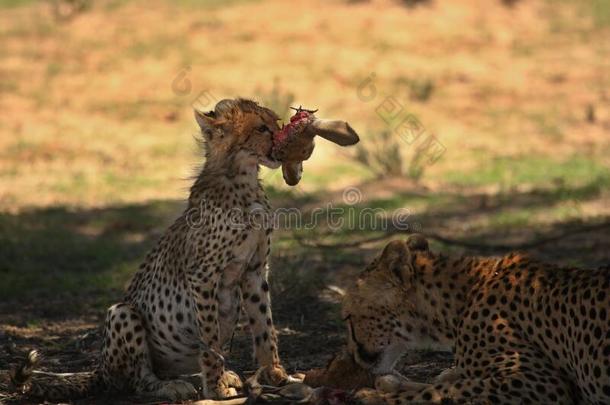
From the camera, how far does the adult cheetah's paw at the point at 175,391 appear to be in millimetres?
5820

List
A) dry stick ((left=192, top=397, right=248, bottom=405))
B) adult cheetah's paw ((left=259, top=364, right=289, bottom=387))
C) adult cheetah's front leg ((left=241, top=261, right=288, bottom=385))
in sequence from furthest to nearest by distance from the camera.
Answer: adult cheetah's front leg ((left=241, top=261, right=288, bottom=385))
adult cheetah's paw ((left=259, top=364, right=289, bottom=387))
dry stick ((left=192, top=397, right=248, bottom=405))

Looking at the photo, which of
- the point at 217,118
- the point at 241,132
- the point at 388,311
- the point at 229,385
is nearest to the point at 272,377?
the point at 229,385

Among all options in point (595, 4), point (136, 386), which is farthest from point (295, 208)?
point (595, 4)

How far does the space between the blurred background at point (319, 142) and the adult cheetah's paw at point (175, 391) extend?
3.13ft

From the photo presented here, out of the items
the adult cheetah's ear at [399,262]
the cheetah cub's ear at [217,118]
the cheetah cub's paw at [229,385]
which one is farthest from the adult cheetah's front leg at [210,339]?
Answer: the adult cheetah's ear at [399,262]

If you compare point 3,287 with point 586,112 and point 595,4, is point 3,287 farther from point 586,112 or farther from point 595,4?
point 595,4

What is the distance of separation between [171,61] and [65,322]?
12.2 meters

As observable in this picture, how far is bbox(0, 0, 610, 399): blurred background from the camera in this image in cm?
939

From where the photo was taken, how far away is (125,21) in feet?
73.3

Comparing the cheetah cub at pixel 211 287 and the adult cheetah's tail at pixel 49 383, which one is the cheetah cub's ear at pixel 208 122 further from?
the adult cheetah's tail at pixel 49 383

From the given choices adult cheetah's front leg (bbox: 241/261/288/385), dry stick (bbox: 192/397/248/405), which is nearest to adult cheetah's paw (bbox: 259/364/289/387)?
adult cheetah's front leg (bbox: 241/261/288/385)

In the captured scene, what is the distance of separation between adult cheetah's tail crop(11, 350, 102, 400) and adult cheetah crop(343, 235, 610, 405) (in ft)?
4.76

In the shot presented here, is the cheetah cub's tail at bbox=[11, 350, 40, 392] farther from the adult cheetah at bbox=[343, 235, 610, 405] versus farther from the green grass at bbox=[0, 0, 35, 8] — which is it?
the green grass at bbox=[0, 0, 35, 8]

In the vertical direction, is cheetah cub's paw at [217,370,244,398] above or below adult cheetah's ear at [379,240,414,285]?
below
